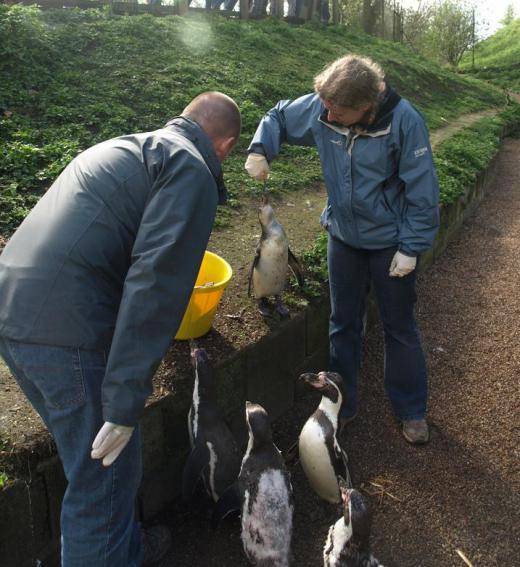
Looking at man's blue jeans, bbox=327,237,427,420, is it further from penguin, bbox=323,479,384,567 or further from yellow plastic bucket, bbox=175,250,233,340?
penguin, bbox=323,479,384,567

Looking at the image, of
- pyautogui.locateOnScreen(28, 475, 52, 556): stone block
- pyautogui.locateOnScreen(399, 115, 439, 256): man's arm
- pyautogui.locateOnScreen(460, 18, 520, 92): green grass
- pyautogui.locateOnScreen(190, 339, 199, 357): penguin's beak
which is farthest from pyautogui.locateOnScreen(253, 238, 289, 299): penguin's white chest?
pyautogui.locateOnScreen(460, 18, 520, 92): green grass

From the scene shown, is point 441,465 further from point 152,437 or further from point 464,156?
point 464,156

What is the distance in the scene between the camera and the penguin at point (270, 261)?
4.28 m

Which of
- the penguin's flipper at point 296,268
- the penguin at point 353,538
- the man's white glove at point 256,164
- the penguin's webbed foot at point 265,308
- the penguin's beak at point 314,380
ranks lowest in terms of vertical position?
the penguin at point 353,538

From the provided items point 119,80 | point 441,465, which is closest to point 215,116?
point 441,465

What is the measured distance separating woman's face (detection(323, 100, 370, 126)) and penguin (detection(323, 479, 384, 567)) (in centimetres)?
196

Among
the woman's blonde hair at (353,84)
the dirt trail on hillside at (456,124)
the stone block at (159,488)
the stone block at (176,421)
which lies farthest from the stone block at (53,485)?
the dirt trail on hillside at (456,124)

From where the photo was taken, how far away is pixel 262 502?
3.16m

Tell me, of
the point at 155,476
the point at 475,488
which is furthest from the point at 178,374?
the point at 475,488

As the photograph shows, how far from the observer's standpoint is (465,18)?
3206 centimetres

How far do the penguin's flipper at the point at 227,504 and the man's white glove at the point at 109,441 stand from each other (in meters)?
1.24

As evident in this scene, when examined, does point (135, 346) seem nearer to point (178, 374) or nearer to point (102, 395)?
point (102, 395)

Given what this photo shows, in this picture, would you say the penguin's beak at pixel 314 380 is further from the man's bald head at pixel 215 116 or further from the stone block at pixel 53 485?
the man's bald head at pixel 215 116

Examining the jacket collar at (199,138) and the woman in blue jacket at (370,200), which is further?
the woman in blue jacket at (370,200)
